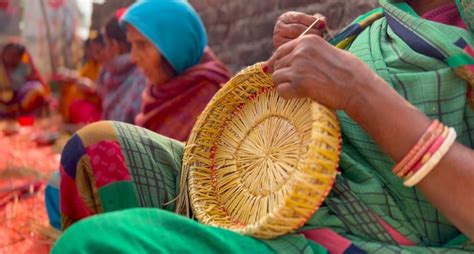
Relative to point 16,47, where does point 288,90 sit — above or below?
above

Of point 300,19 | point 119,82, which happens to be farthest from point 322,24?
point 119,82

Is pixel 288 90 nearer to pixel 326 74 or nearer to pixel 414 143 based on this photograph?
pixel 326 74

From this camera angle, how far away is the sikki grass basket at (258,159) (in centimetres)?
116

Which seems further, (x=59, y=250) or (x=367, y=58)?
(x=367, y=58)

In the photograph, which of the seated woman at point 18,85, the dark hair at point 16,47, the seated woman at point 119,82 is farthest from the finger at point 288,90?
the dark hair at point 16,47

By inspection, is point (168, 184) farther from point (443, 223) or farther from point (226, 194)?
point (443, 223)

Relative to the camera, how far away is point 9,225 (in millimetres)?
3031

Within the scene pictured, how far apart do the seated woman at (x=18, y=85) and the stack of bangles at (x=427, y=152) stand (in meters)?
6.71

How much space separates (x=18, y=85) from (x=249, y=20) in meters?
4.08

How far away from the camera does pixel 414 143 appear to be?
46.5 inches

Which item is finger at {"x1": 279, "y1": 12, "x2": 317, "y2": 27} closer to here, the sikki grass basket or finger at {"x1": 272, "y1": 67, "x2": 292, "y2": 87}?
the sikki grass basket

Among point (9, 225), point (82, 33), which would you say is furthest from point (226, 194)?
point (82, 33)

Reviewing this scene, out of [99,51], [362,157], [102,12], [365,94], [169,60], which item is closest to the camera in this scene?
[365,94]

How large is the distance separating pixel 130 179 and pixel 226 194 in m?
0.23
